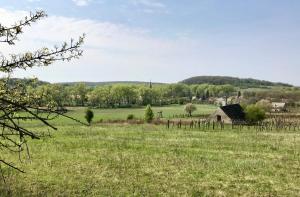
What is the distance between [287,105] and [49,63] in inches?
5302

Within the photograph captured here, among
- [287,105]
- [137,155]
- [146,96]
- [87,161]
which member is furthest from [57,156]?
[146,96]

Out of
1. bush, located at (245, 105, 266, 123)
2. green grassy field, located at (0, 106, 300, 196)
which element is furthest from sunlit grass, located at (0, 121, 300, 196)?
bush, located at (245, 105, 266, 123)

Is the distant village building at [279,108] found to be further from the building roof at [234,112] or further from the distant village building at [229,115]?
the distant village building at [229,115]

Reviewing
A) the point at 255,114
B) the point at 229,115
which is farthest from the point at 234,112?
the point at 255,114

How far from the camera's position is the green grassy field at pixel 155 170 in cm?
1733

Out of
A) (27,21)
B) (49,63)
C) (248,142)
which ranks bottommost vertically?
(248,142)

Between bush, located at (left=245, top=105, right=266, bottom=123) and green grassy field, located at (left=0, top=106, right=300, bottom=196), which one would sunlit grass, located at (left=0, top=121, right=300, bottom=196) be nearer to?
green grassy field, located at (left=0, top=106, right=300, bottom=196)

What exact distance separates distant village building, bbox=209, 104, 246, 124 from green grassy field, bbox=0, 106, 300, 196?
3602cm

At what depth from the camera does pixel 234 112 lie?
7306cm

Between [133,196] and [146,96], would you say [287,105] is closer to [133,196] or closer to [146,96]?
[146,96]

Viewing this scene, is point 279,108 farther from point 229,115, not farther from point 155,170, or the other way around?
point 155,170

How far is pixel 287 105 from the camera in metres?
Answer: 132

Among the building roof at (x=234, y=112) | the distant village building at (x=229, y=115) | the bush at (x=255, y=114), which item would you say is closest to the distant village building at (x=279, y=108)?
the building roof at (x=234, y=112)

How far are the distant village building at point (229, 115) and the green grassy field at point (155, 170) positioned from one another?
36022 millimetres
